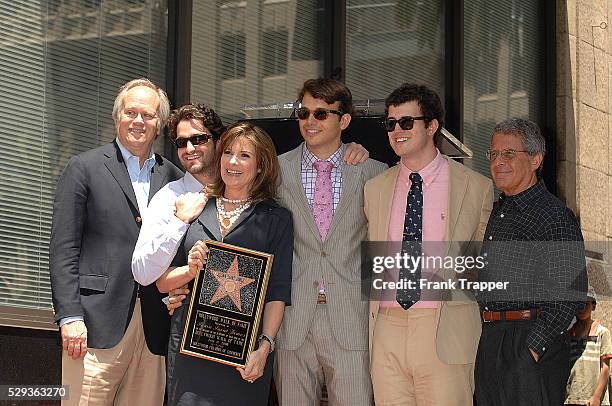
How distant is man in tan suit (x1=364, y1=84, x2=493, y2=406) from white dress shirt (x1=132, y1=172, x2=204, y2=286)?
108 centimetres

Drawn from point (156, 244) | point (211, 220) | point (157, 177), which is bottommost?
point (156, 244)

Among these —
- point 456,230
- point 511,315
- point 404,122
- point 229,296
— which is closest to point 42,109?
point 229,296

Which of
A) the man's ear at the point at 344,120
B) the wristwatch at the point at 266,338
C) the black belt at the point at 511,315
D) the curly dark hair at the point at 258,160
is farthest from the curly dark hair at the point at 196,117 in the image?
the black belt at the point at 511,315

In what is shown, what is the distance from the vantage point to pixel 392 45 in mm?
10727

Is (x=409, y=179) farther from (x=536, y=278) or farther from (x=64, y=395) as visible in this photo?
(x=64, y=395)

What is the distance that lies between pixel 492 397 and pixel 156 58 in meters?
3.86

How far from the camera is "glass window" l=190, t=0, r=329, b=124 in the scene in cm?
873

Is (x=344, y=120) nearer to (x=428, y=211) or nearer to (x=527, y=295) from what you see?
(x=428, y=211)

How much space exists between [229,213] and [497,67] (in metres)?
7.03

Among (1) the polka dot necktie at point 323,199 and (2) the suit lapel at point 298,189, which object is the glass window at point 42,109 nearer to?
(2) the suit lapel at point 298,189

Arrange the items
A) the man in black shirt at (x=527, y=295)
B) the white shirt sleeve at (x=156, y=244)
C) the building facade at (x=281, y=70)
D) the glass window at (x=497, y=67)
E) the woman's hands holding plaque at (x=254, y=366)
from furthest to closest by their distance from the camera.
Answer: the glass window at (x=497, y=67) < the building facade at (x=281, y=70) < the man in black shirt at (x=527, y=295) < the white shirt sleeve at (x=156, y=244) < the woman's hands holding plaque at (x=254, y=366)

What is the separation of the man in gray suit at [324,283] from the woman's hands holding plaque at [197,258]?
0.62 metres

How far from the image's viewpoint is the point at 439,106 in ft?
20.1

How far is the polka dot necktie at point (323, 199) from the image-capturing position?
6051 millimetres
